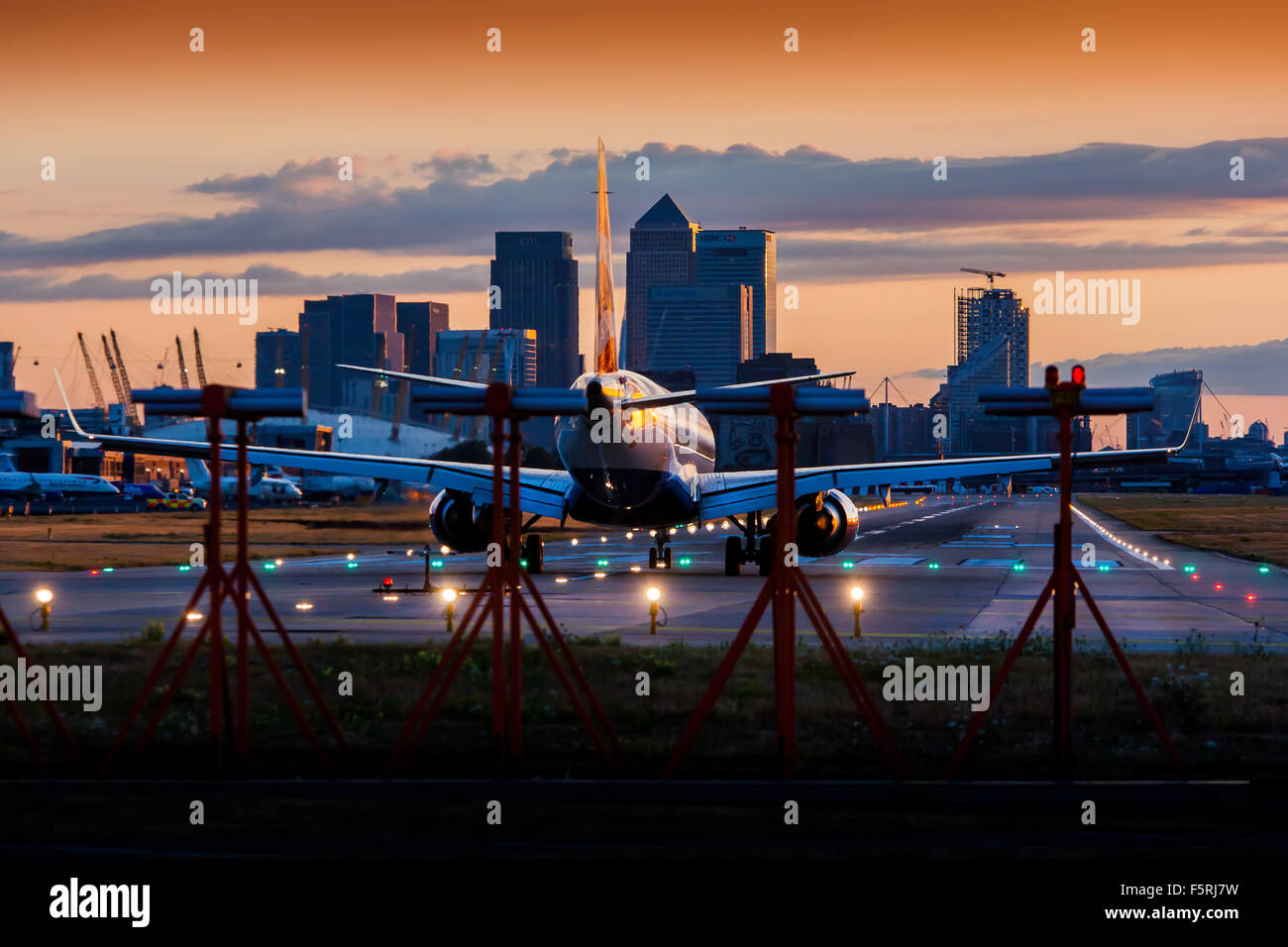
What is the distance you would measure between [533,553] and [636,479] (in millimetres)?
5546

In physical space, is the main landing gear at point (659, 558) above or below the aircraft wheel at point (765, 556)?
below

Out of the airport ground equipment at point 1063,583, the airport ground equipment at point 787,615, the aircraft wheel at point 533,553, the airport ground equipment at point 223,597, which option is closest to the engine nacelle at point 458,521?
the aircraft wheel at point 533,553

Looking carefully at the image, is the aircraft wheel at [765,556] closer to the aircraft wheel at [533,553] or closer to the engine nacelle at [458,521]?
the aircraft wheel at [533,553]

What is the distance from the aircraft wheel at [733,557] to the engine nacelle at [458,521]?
797 cm

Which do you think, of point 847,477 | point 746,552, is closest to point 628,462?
point 746,552

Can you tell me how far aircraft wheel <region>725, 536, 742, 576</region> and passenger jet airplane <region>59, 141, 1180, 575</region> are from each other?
46 mm

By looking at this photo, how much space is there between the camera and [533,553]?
50656mm

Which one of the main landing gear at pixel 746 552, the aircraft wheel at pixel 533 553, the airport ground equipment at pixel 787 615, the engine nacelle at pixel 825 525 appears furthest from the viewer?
the aircraft wheel at pixel 533 553

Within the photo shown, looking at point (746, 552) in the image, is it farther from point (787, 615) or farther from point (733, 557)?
point (787, 615)

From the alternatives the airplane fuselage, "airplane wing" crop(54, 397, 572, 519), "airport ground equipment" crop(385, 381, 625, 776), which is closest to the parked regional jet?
"airplane wing" crop(54, 397, 572, 519)

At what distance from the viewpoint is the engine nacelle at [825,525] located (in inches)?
1889

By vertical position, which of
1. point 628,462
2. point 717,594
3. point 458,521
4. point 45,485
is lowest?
point 45,485

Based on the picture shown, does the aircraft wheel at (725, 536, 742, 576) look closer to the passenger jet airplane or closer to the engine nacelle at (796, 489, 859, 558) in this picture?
the passenger jet airplane

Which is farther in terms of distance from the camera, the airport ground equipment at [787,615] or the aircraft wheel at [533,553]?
the aircraft wheel at [533,553]
